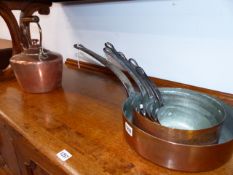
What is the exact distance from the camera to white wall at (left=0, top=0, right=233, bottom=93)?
24.4 inches

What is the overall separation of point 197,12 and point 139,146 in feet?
1.47

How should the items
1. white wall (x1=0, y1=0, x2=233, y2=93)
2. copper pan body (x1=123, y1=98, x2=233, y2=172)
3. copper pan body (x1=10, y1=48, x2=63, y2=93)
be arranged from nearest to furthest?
1. copper pan body (x1=123, y1=98, x2=233, y2=172)
2. white wall (x1=0, y1=0, x2=233, y2=93)
3. copper pan body (x1=10, y1=48, x2=63, y2=93)

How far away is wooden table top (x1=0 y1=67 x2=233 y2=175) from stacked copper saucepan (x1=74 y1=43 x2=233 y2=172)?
31 millimetres

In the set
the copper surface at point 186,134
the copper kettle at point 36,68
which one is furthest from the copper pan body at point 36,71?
the copper surface at point 186,134

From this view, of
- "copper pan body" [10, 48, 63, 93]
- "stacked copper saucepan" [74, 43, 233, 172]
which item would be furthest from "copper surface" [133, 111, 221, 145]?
"copper pan body" [10, 48, 63, 93]

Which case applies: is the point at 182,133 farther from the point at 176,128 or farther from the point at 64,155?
the point at 64,155

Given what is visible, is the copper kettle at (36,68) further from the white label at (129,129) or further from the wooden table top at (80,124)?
the white label at (129,129)

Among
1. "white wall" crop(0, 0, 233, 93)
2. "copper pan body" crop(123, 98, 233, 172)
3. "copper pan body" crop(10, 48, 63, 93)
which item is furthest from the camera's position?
"copper pan body" crop(10, 48, 63, 93)

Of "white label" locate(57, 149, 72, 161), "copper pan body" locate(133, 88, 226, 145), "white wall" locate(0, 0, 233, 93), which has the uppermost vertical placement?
"white wall" locate(0, 0, 233, 93)

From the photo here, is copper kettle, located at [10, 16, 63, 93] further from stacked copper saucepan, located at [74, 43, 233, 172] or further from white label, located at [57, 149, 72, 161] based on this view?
white label, located at [57, 149, 72, 161]

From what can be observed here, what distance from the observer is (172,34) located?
2.33 ft

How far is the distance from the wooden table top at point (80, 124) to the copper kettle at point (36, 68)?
1.4 inches

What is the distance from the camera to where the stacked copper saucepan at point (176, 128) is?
385 millimetres

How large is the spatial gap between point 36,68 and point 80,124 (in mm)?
292
